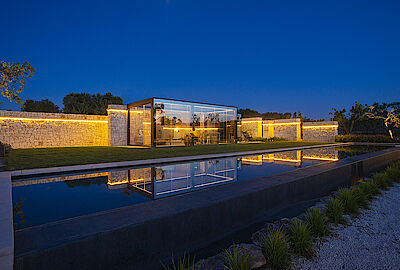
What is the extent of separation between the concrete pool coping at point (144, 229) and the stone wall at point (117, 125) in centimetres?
1509

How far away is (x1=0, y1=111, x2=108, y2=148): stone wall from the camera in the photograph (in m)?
13.4

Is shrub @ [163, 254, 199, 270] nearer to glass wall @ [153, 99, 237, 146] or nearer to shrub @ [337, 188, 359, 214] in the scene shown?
shrub @ [337, 188, 359, 214]

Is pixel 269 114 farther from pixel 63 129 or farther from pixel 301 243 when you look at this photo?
pixel 301 243

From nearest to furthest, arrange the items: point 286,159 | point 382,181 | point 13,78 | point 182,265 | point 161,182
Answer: point 182,265
point 161,182
point 382,181
point 13,78
point 286,159

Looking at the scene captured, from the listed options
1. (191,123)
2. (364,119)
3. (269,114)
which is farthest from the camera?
(269,114)

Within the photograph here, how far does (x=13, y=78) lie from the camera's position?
8.20 meters

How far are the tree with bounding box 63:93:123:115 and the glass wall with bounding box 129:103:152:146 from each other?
53.6 ft

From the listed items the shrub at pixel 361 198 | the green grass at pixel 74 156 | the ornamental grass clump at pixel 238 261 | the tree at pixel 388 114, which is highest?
the tree at pixel 388 114

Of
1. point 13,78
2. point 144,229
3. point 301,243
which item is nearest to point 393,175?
point 301,243

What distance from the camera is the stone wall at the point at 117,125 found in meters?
16.4

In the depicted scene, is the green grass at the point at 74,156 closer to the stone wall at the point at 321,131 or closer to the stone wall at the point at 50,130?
the stone wall at the point at 50,130

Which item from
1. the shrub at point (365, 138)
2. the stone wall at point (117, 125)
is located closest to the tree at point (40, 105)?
Answer: the stone wall at point (117, 125)

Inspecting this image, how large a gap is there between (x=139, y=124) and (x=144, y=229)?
16.4 meters

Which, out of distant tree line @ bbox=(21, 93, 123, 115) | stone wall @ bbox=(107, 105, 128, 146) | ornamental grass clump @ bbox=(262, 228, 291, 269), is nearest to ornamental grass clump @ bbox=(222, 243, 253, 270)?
ornamental grass clump @ bbox=(262, 228, 291, 269)
